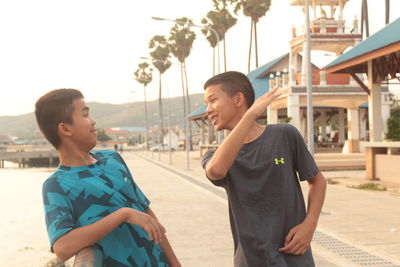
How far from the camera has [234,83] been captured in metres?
2.84

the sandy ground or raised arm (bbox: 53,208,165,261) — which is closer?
raised arm (bbox: 53,208,165,261)

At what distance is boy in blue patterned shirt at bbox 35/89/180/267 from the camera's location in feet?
7.50

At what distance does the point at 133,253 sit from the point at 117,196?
0.25 meters

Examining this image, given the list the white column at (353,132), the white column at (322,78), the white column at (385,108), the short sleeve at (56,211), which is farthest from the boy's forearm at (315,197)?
the white column at (353,132)

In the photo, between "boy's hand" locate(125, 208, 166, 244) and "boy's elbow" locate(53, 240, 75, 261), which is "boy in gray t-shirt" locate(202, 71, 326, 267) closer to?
"boy's hand" locate(125, 208, 166, 244)

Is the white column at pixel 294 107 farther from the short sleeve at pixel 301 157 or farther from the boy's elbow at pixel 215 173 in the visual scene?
the boy's elbow at pixel 215 173

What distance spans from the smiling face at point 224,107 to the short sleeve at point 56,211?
33.4 inches

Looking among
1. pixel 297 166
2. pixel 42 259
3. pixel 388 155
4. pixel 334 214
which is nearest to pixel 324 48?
→ pixel 388 155

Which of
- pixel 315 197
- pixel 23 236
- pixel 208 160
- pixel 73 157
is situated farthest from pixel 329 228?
pixel 73 157

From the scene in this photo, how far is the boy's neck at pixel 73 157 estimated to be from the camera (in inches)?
102

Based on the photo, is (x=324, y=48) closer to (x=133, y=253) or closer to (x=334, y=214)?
(x=334, y=214)

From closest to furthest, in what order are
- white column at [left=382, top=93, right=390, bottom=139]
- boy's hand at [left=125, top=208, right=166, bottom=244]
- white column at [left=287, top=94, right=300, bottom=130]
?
boy's hand at [left=125, top=208, right=166, bottom=244]
white column at [left=382, top=93, right=390, bottom=139]
white column at [left=287, top=94, right=300, bottom=130]

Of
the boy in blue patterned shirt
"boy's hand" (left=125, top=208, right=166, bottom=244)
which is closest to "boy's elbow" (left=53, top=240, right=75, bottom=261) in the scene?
the boy in blue patterned shirt

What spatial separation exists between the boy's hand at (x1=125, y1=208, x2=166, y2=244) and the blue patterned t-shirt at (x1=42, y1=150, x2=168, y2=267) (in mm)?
102
